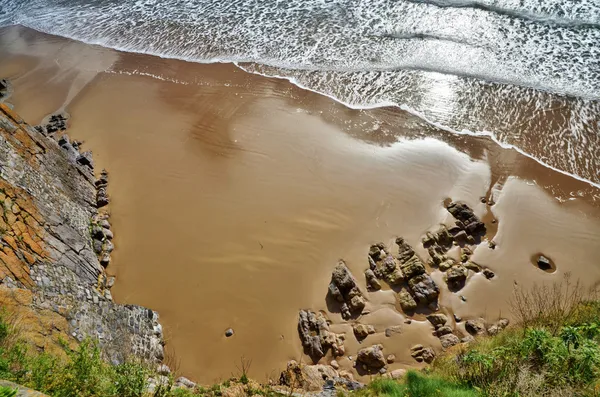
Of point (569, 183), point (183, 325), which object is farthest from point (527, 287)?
point (183, 325)

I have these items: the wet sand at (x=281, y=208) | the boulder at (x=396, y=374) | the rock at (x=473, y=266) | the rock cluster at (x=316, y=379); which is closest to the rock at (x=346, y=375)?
the rock cluster at (x=316, y=379)

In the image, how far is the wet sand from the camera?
7.60 metres

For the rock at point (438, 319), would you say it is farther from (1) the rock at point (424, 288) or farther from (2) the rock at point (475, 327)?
(2) the rock at point (475, 327)

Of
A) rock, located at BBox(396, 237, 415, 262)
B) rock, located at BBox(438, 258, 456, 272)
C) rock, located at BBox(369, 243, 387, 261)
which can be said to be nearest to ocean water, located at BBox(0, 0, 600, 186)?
rock, located at BBox(438, 258, 456, 272)

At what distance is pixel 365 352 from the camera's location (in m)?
6.88

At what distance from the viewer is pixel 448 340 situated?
6973 millimetres

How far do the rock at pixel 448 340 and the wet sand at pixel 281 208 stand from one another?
0.28 m

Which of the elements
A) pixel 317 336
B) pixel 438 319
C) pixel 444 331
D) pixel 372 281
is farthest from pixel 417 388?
pixel 372 281

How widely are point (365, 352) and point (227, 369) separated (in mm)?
2477

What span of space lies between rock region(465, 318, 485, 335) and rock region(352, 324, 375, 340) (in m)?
1.72

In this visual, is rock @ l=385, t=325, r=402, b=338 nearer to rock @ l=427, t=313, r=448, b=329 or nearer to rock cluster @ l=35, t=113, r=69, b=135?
rock @ l=427, t=313, r=448, b=329

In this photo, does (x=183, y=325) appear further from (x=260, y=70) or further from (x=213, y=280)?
(x=260, y=70)

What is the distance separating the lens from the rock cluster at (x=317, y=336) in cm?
709

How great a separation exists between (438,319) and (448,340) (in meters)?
0.41
